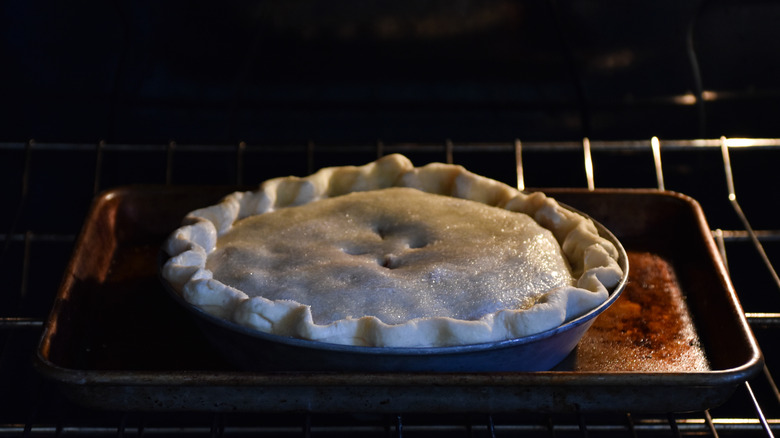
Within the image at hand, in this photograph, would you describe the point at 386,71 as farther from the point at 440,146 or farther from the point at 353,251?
the point at 353,251

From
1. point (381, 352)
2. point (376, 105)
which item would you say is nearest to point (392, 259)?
point (381, 352)

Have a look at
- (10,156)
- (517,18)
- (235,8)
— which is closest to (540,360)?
(517,18)

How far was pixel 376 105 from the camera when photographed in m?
1.64

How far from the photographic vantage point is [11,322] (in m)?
1.12

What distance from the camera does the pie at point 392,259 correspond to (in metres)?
0.93

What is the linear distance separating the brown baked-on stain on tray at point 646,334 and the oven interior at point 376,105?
327 mm

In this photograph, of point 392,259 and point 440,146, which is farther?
point 440,146

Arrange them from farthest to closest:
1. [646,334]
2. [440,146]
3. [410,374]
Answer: [440,146] < [646,334] < [410,374]

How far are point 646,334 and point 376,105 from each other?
773mm

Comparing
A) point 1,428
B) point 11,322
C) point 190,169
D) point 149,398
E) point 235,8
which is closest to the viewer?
point 149,398

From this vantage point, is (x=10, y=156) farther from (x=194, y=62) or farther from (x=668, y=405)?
(x=668, y=405)

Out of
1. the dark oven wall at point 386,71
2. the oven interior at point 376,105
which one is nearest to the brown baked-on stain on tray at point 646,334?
the oven interior at point 376,105

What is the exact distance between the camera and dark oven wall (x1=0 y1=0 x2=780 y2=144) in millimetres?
1539

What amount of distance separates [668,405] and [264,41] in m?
1.05
